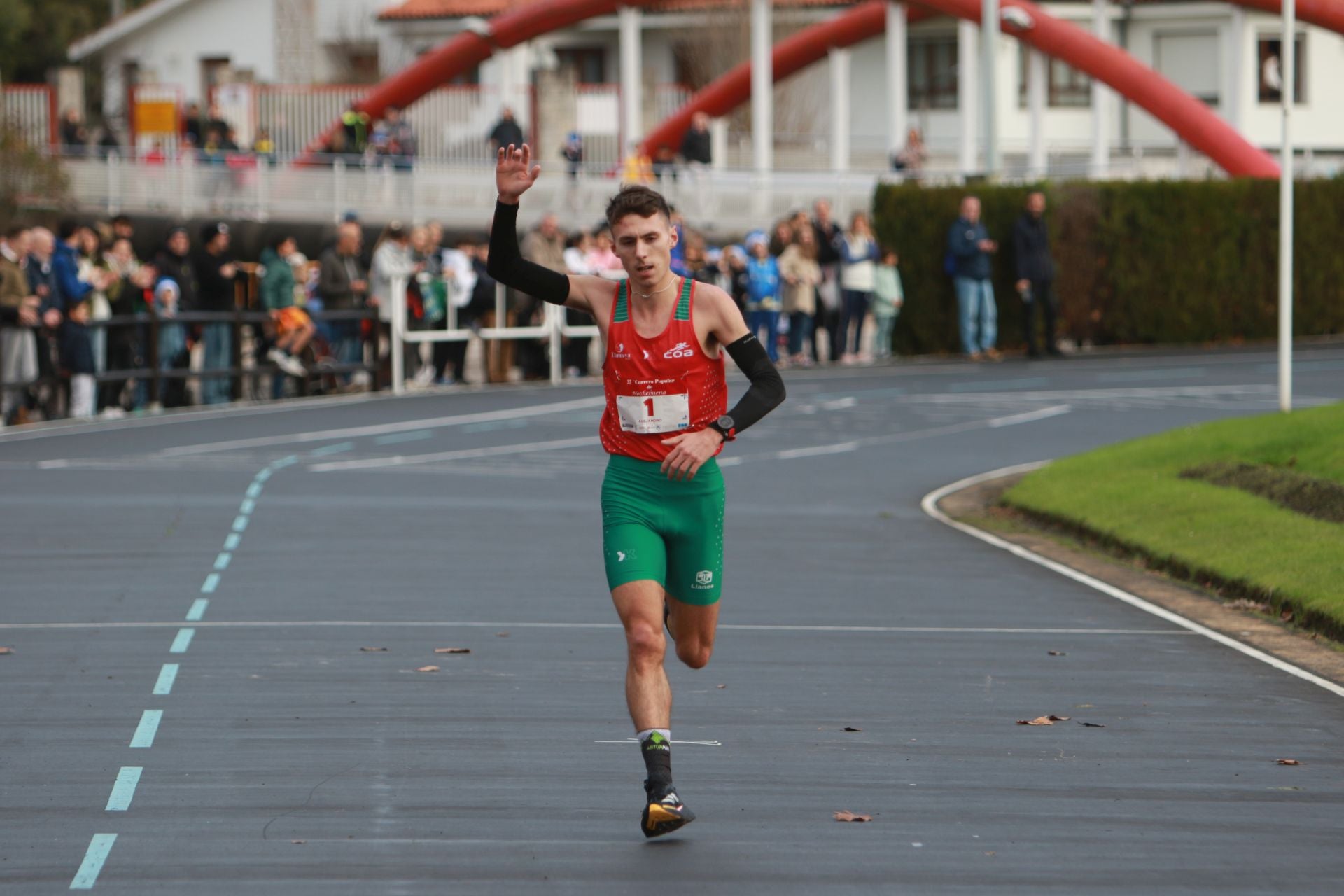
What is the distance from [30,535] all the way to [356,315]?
11890 millimetres

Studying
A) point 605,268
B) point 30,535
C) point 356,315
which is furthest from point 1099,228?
point 30,535

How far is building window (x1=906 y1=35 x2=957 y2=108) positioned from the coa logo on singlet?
57.9 meters

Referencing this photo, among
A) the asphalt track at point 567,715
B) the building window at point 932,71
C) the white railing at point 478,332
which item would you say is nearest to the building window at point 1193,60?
the building window at point 932,71

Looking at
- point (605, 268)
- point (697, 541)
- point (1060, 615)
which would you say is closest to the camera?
point (697, 541)

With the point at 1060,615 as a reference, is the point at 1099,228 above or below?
above

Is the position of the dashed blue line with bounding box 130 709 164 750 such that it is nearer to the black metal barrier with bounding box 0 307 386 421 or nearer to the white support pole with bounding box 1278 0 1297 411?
the white support pole with bounding box 1278 0 1297 411

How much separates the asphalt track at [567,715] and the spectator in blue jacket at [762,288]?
11007 mm

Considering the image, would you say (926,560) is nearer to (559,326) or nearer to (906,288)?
(559,326)

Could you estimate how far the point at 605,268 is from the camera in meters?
28.5

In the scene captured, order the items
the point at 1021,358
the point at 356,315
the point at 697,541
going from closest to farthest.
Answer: the point at 697,541
the point at 356,315
the point at 1021,358

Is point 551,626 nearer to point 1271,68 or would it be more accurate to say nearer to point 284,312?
point 284,312

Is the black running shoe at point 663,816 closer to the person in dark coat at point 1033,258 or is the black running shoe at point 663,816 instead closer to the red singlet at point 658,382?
the red singlet at point 658,382

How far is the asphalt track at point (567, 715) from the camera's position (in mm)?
6637

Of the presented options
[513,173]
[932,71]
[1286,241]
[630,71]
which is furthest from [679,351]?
[932,71]
